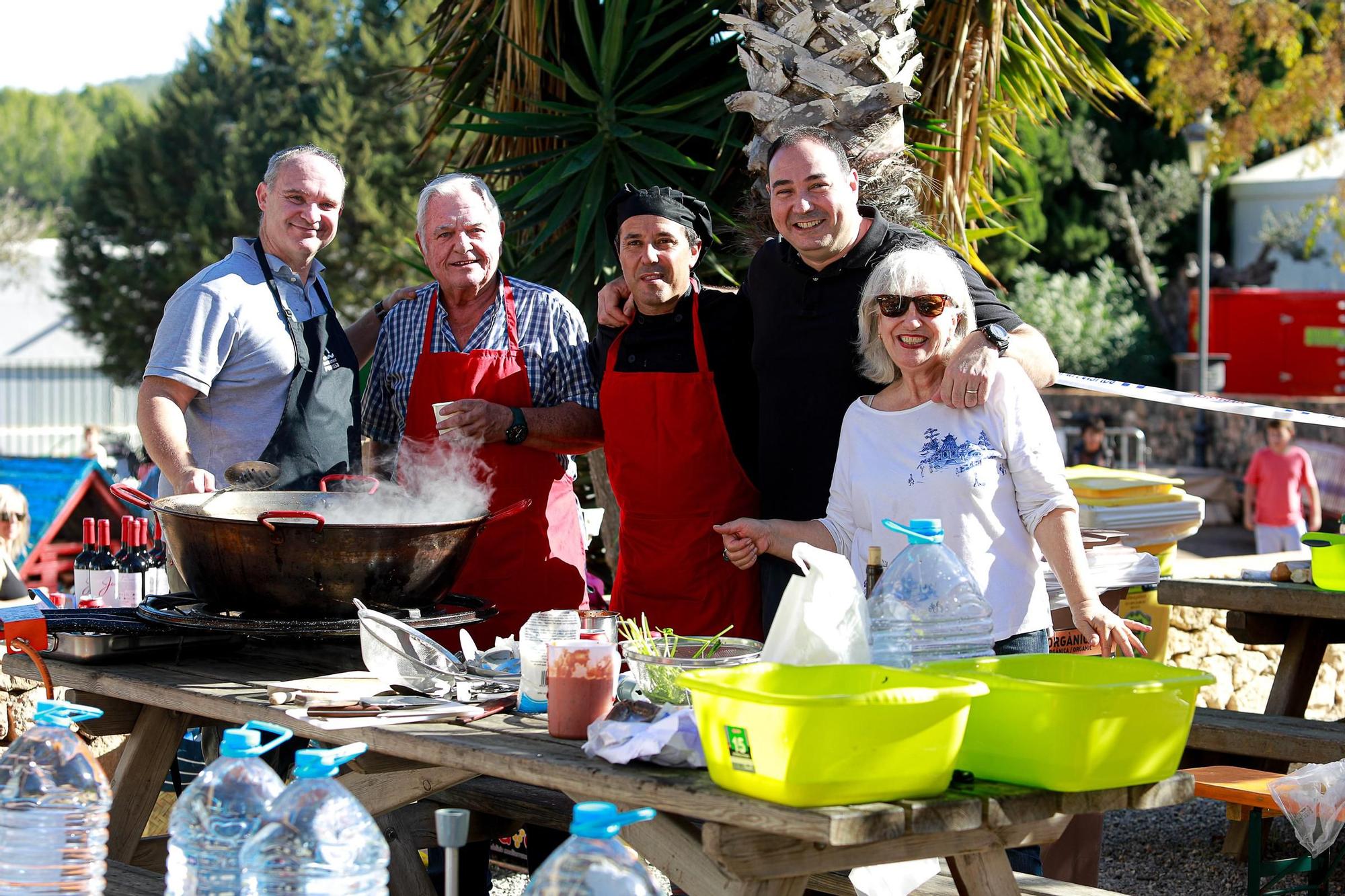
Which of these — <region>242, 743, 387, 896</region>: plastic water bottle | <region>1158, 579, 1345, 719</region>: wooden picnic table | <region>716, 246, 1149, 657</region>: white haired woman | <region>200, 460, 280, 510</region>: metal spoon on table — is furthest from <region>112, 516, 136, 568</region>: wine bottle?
<region>1158, 579, 1345, 719</region>: wooden picnic table

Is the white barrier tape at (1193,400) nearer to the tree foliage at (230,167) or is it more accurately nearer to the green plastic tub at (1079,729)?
the green plastic tub at (1079,729)

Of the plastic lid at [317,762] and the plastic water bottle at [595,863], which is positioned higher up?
the plastic lid at [317,762]

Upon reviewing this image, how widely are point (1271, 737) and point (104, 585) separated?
3743 millimetres

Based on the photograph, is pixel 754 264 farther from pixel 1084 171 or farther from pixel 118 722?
pixel 1084 171

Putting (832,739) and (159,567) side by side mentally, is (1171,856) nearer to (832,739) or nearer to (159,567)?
(159,567)

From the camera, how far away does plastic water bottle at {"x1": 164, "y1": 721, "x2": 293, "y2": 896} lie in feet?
7.54

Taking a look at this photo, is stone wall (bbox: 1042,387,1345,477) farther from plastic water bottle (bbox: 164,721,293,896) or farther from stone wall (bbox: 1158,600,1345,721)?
plastic water bottle (bbox: 164,721,293,896)

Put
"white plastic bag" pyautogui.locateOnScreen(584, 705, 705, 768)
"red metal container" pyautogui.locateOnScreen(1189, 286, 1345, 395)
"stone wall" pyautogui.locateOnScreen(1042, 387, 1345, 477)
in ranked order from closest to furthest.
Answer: "white plastic bag" pyautogui.locateOnScreen(584, 705, 705, 768)
"stone wall" pyautogui.locateOnScreen(1042, 387, 1345, 477)
"red metal container" pyautogui.locateOnScreen(1189, 286, 1345, 395)

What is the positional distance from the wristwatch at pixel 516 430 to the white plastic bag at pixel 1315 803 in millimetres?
2320

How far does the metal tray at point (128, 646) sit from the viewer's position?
10.3ft

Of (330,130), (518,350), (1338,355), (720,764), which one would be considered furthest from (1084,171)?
(720,764)

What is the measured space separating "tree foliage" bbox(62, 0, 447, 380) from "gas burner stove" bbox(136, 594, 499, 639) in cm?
2278

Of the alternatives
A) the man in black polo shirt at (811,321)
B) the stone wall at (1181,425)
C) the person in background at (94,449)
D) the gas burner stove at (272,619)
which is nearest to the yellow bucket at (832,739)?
the gas burner stove at (272,619)

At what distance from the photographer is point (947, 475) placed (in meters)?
2.92
